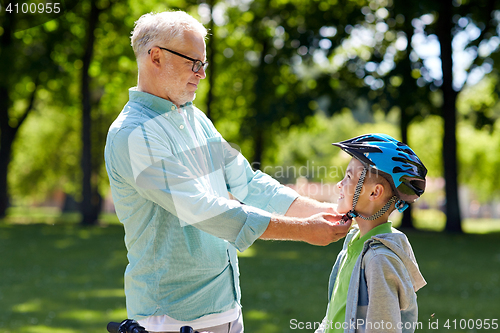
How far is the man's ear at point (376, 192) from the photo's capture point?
3.02 metres

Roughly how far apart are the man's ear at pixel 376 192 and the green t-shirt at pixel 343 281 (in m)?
0.16

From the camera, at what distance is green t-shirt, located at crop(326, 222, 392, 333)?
9.59 feet

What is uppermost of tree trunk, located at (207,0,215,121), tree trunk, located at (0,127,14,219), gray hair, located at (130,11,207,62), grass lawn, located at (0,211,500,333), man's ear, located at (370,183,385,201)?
tree trunk, located at (207,0,215,121)

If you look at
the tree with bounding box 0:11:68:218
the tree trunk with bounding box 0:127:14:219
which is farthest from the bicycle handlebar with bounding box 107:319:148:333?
the tree trunk with bounding box 0:127:14:219

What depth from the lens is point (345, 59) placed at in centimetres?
2341

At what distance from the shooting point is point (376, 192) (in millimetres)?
3031

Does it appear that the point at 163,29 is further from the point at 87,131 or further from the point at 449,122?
the point at 449,122

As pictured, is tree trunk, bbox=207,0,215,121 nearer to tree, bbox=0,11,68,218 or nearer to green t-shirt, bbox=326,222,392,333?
tree, bbox=0,11,68,218

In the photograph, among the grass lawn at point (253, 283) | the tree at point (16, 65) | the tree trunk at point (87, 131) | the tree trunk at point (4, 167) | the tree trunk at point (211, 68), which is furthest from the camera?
the tree trunk at point (4, 167)

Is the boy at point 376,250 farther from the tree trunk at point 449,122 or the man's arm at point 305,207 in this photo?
the tree trunk at point 449,122

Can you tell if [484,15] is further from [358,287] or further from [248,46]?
[358,287]

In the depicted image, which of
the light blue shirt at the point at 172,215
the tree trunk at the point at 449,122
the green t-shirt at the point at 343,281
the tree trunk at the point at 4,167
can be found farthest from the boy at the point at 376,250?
the tree trunk at the point at 4,167

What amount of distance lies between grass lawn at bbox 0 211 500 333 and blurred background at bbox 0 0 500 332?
0.04 metres

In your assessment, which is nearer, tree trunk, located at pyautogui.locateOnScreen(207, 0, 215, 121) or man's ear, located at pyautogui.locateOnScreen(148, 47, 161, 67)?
man's ear, located at pyautogui.locateOnScreen(148, 47, 161, 67)
